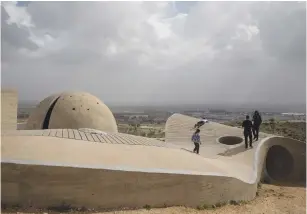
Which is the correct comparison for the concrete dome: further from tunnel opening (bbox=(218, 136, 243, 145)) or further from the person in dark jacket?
tunnel opening (bbox=(218, 136, 243, 145))

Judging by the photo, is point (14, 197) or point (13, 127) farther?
point (13, 127)

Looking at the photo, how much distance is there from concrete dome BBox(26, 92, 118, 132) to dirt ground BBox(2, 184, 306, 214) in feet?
15.6

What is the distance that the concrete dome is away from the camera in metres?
11.1

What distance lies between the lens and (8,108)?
35.8 ft

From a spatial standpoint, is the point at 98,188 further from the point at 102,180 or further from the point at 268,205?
the point at 268,205

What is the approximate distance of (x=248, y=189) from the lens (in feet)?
33.6

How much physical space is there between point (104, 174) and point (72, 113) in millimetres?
4635

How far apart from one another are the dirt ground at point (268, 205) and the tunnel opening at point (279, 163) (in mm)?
1528

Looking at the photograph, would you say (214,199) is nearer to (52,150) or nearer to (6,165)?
(52,150)

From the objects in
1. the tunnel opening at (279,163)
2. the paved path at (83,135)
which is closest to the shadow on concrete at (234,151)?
the tunnel opening at (279,163)

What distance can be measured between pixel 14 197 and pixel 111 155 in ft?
7.84

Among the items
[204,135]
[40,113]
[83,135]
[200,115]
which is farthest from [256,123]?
[200,115]

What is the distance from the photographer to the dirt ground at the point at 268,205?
25.8 ft

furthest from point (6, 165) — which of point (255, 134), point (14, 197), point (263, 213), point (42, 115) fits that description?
point (255, 134)
